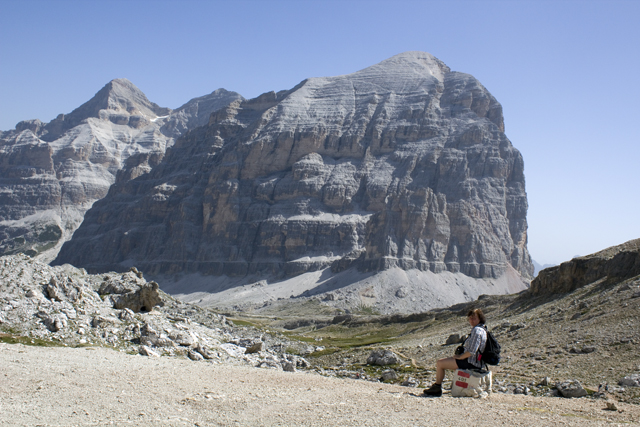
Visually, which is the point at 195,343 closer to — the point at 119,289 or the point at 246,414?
the point at 119,289

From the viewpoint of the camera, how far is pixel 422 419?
1652cm

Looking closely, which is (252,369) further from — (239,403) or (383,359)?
(383,359)

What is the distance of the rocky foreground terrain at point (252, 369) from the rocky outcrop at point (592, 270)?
0.56m

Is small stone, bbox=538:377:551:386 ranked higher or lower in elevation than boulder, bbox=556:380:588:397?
lower

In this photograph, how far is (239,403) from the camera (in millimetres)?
18609

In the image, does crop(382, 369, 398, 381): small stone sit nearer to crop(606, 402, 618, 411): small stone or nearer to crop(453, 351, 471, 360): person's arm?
crop(453, 351, 471, 360): person's arm

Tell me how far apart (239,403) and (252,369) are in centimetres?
764

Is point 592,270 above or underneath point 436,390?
underneath

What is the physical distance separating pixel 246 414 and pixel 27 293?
23.7 meters

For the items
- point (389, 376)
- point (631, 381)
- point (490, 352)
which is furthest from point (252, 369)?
point (631, 381)

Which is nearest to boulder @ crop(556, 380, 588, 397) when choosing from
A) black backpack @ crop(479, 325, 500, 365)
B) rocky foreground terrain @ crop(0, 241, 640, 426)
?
rocky foreground terrain @ crop(0, 241, 640, 426)

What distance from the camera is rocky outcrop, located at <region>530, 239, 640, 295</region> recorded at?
5003cm

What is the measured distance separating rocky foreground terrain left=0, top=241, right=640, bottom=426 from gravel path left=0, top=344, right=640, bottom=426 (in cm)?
6

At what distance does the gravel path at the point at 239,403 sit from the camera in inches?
651
